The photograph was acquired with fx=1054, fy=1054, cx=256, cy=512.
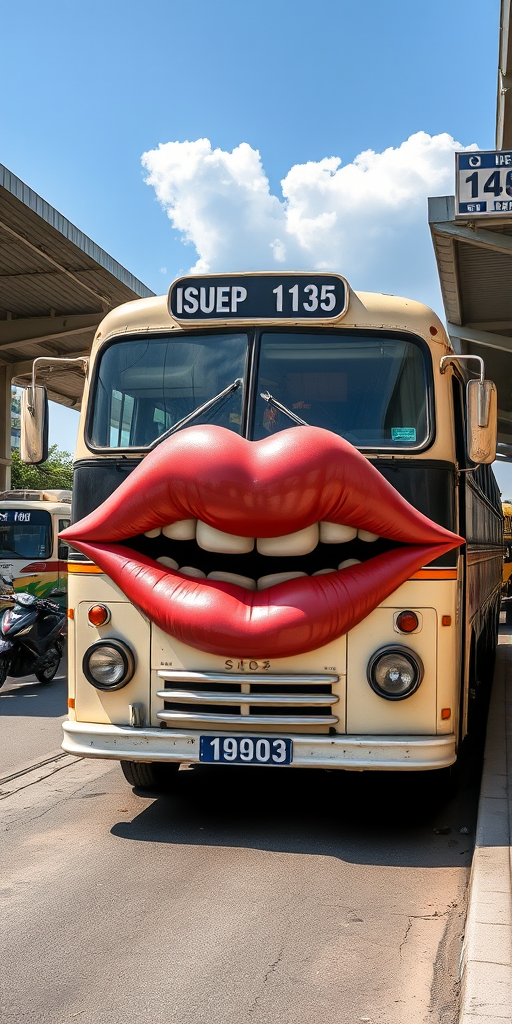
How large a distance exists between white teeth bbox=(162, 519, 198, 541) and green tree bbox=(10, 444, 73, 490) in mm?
48338

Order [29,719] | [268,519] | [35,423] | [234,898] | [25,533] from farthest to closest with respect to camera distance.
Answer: [25,533] < [29,719] < [35,423] < [268,519] < [234,898]

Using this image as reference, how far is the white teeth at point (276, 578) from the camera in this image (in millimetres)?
5863

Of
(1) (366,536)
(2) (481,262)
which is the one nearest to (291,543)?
(1) (366,536)

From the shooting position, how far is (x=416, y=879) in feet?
17.9

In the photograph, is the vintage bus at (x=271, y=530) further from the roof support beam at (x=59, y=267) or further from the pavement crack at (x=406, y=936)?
the roof support beam at (x=59, y=267)

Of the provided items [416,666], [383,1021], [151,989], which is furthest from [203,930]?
[416,666]

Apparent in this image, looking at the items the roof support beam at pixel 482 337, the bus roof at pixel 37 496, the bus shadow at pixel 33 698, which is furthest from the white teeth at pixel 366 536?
the roof support beam at pixel 482 337

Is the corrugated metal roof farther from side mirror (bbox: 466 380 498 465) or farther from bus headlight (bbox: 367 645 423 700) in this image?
bus headlight (bbox: 367 645 423 700)

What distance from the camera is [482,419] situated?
20.7 ft

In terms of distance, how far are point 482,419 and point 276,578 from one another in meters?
1.62

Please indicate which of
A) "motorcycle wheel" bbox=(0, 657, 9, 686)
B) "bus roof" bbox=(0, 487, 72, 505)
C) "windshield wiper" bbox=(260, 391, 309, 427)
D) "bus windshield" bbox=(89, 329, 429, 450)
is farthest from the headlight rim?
"bus roof" bbox=(0, 487, 72, 505)

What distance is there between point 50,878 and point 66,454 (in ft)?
235

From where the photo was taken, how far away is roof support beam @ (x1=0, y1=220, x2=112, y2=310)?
1811 centimetres

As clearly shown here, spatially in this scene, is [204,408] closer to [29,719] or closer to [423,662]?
[423,662]
